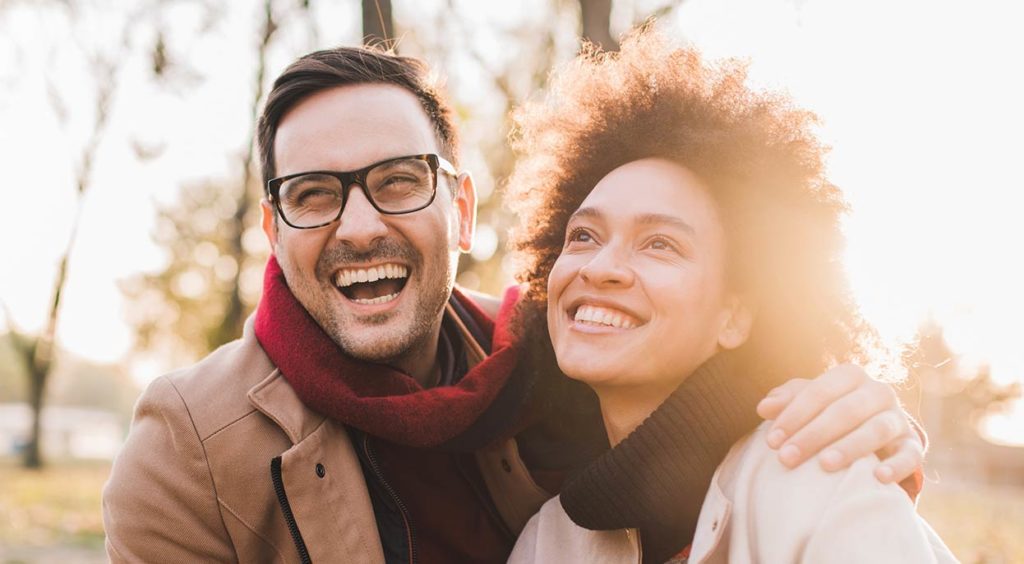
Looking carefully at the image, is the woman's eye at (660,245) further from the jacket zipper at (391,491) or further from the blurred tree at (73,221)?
the blurred tree at (73,221)

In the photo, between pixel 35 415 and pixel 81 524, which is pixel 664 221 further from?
pixel 35 415

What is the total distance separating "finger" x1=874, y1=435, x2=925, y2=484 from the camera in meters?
2.27

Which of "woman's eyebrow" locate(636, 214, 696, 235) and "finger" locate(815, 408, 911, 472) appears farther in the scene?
"woman's eyebrow" locate(636, 214, 696, 235)

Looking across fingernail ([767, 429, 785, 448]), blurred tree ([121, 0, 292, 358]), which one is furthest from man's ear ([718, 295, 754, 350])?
blurred tree ([121, 0, 292, 358])

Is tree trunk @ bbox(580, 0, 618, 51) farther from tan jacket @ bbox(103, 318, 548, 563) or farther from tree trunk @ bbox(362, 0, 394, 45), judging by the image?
tan jacket @ bbox(103, 318, 548, 563)

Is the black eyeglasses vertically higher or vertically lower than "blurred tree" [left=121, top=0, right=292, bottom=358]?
higher

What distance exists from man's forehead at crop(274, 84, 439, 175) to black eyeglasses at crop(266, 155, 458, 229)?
0.14 feet

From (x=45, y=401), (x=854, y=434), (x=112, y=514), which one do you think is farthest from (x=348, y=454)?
(x=45, y=401)

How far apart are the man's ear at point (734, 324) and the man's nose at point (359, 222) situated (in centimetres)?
129

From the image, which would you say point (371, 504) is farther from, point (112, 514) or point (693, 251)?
point (693, 251)

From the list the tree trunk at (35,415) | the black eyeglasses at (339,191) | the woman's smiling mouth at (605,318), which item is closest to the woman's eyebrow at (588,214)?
the woman's smiling mouth at (605,318)

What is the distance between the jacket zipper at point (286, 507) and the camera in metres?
3.04

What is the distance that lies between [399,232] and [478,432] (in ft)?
2.64

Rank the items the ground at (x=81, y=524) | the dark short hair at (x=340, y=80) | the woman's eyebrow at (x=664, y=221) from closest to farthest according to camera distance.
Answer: the woman's eyebrow at (x=664, y=221)
the dark short hair at (x=340, y=80)
the ground at (x=81, y=524)
